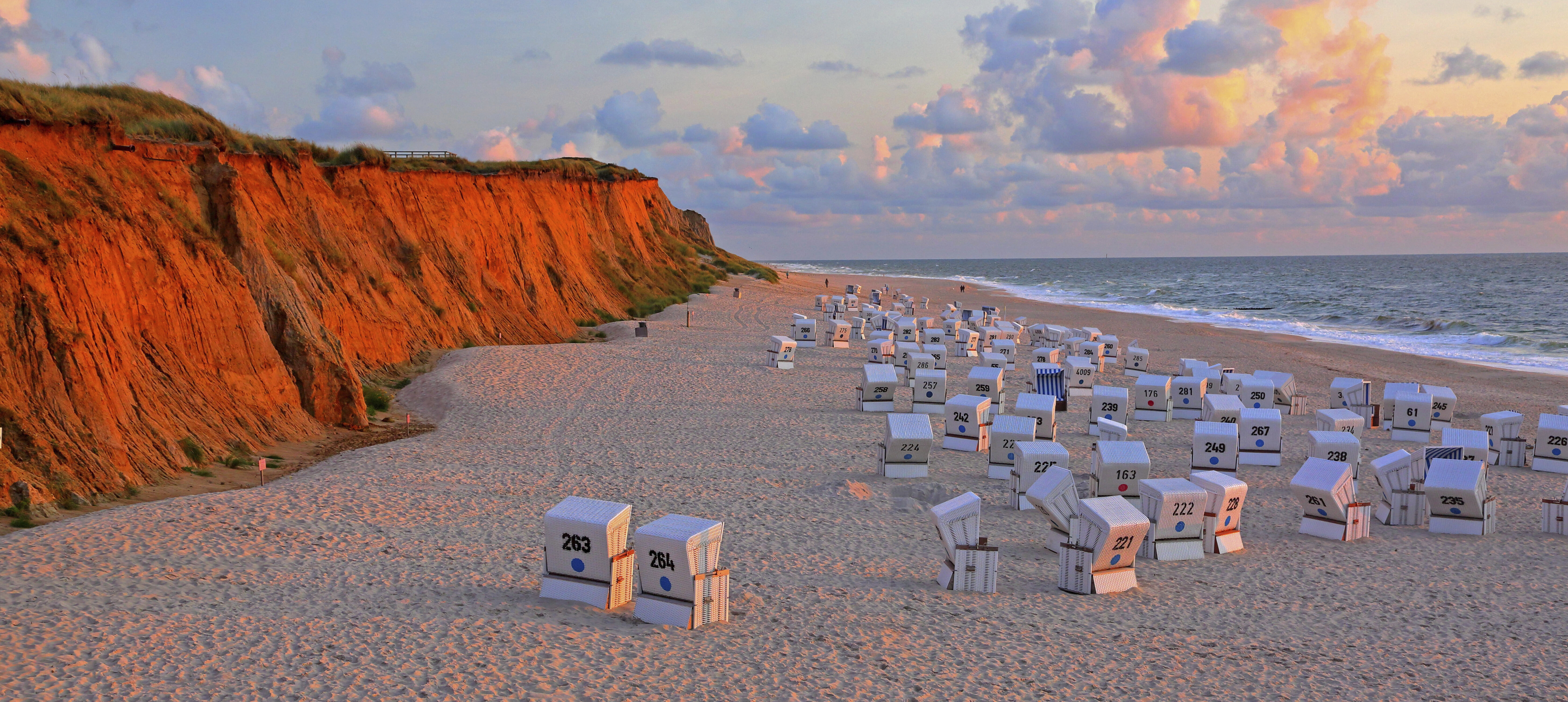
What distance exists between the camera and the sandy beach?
8.07m

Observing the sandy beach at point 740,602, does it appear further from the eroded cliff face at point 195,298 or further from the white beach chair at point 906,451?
the eroded cliff face at point 195,298

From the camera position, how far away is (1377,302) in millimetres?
70250

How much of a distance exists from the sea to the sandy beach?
30.0 metres

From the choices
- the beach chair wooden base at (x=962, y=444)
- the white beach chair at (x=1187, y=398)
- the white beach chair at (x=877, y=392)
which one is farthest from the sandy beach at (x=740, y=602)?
the white beach chair at (x=877, y=392)

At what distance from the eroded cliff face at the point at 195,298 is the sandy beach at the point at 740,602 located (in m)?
2.10

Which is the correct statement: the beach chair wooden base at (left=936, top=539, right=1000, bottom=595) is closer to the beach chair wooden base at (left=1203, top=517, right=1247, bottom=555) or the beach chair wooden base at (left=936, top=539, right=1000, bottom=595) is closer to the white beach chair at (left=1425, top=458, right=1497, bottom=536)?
the beach chair wooden base at (left=1203, top=517, right=1247, bottom=555)

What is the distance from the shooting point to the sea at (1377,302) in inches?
1706

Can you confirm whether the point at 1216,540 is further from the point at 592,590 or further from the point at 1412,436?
the point at 1412,436

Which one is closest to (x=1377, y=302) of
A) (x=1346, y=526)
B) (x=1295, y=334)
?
(x=1295, y=334)

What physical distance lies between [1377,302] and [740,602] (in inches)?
2934

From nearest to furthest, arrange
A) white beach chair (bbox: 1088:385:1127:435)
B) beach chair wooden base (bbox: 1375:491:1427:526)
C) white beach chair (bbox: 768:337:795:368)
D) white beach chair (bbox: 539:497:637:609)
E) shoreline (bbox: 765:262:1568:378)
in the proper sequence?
white beach chair (bbox: 539:497:637:609)
beach chair wooden base (bbox: 1375:491:1427:526)
white beach chair (bbox: 1088:385:1127:435)
white beach chair (bbox: 768:337:795:368)
shoreline (bbox: 765:262:1568:378)

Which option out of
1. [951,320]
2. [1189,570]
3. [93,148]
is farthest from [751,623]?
[951,320]

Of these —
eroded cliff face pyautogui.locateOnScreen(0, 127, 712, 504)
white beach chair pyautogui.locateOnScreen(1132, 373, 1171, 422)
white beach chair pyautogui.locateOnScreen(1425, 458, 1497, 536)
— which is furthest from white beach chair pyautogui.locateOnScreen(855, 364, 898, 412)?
white beach chair pyautogui.locateOnScreen(1425, 458, 1497, 536)

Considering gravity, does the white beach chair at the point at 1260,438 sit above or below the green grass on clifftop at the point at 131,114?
below
